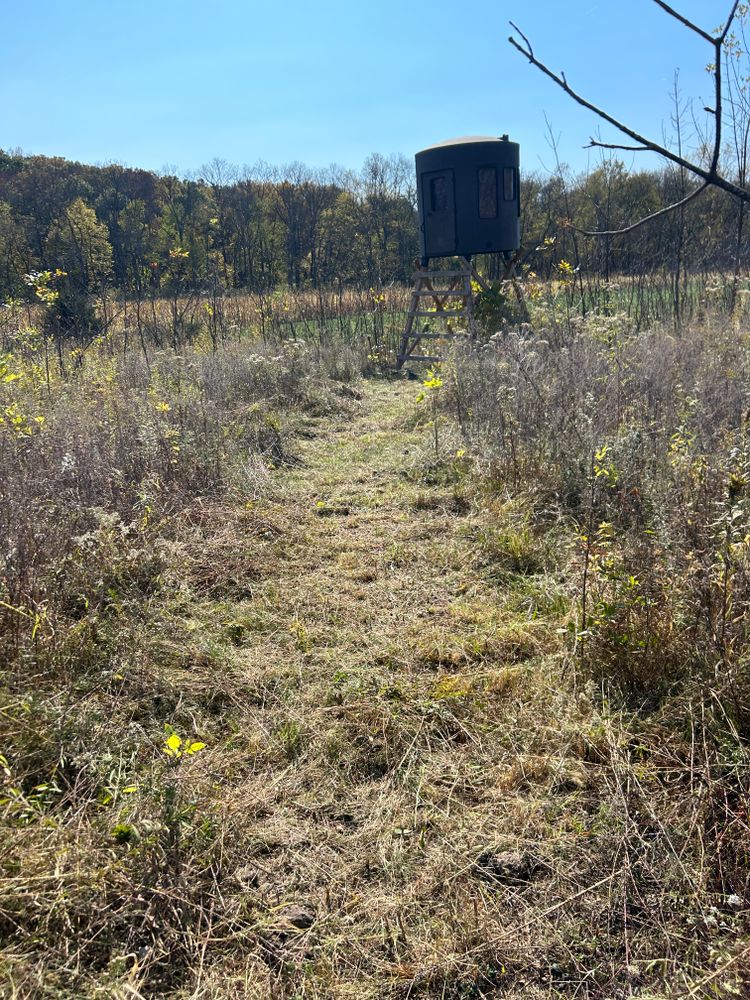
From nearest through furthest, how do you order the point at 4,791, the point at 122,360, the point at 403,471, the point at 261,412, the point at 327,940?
the point at 327,940 < the point at 4,791 < the point at 403,471 < the point at 261,412 < the point at 122,360

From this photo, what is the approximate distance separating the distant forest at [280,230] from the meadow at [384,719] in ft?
17.8

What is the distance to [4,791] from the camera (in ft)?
6.37

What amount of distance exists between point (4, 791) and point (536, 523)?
2939 millimetres

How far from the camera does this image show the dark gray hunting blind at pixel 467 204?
9.07 metres

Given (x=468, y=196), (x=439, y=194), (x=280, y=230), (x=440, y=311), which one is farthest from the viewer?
(x=280, y=230)

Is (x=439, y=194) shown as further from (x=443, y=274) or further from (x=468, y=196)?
(x=443, y=274)

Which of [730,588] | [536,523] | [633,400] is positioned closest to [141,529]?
[536,523]

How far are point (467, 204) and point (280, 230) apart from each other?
22.3 metres

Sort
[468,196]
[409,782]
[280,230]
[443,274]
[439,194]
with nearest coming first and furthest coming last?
[409,782] → [468,196] → [439,194] → [443,274] → [280,230]

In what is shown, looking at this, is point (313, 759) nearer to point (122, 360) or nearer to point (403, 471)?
point (403, 471)

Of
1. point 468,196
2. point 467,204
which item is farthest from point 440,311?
point 468,196

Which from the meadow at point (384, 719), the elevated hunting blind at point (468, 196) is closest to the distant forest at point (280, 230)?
the elevated hunting blind at point (468, 196)

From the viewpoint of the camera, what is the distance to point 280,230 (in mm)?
29172

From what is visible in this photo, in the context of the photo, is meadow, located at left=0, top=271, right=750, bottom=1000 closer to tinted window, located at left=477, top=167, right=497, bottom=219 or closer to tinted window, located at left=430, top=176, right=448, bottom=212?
tinted window, located at left=477, top=167, right=497, bottom=219
